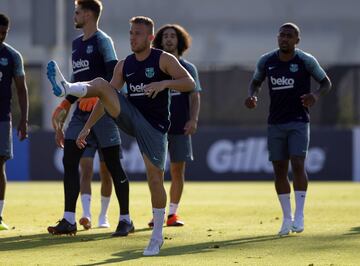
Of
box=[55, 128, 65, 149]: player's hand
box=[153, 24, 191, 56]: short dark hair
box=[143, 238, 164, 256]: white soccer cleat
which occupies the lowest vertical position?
box=[143, 238, 164, 256]: white soccer cleat

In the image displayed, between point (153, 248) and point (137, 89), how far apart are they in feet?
4.40

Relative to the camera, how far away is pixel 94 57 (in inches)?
431

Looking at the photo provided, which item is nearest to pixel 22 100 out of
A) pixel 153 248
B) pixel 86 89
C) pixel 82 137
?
pixel 82 137

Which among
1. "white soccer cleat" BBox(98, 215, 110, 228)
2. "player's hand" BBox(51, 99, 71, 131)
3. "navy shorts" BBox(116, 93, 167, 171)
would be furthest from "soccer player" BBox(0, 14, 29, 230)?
"navy shorts" BBox(116, 93, 167, 171)

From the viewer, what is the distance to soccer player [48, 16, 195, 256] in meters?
9.11

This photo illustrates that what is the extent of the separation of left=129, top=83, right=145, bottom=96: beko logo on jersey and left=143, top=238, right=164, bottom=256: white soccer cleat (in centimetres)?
123

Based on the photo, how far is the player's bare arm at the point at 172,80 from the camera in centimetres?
903

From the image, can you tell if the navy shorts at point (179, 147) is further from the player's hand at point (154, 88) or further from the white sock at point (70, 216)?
the player's hand at point (154, 88)

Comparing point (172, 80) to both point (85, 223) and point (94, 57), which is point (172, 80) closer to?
point (94, 57)

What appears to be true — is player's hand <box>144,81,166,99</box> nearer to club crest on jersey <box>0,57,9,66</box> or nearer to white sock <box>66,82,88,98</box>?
white sock <box>66,82,88,98</box>

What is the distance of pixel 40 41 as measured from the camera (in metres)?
27.2

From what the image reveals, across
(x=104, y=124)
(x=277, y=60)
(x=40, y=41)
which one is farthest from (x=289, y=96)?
(x=40, y=41)

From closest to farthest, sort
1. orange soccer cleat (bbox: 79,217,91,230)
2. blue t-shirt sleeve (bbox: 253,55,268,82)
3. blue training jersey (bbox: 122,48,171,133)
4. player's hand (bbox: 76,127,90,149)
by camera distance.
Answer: blue training jersey (bbox: 122,48,171,133) → player's hand (bbox: 76,127,90,149) → blue t-shirt sleeve (bbox: 253,55,268,82) → orange soccer cleat (bbox: 79,217,91,230)

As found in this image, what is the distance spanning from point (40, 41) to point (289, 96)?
664 inches
